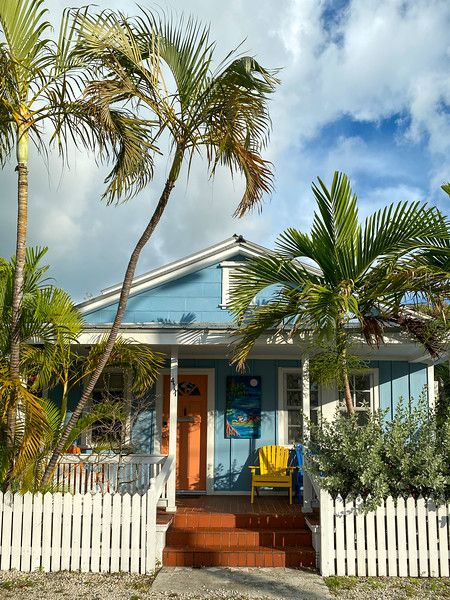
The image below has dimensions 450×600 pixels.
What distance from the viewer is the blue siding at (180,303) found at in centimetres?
1073

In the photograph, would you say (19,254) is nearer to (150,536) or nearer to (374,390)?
(150,536)

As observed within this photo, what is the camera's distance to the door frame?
10.1m

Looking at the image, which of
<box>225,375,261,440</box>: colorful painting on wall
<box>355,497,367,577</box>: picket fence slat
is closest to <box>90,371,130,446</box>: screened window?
<box>225,375,261,440</box>: colorful painting on wall

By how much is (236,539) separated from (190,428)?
126 inches

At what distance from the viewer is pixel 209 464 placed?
10.1m

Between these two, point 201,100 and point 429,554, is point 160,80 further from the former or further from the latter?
point 429,554

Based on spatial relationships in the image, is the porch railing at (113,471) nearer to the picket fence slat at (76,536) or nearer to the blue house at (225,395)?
the blue house at (225,395)

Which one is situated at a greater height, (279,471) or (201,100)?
(201,100)

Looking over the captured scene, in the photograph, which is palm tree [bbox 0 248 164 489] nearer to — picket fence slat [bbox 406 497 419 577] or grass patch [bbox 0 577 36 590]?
grass patch [bbox 0 577 36 590]

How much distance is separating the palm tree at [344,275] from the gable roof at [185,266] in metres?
2.71

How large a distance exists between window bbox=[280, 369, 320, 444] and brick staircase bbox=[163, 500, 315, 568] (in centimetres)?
218

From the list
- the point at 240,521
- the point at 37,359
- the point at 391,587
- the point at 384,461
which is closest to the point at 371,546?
the point at 391,587

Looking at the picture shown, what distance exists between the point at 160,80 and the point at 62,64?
3.57 feet

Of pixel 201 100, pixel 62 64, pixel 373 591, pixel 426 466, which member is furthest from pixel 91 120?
pixel 373 591
